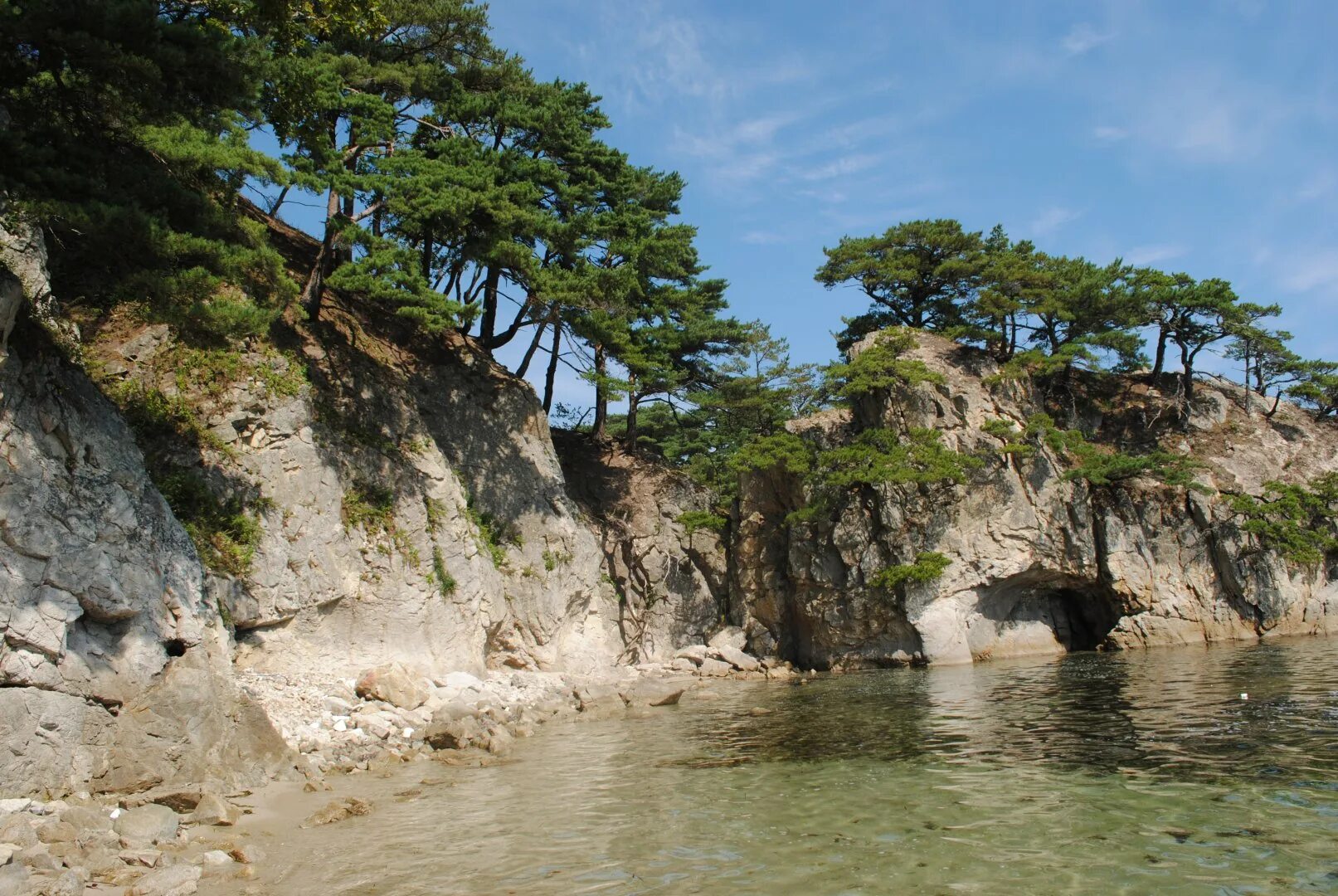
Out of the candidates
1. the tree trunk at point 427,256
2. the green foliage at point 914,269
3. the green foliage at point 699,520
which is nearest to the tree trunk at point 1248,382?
the green foliage at point 914,269

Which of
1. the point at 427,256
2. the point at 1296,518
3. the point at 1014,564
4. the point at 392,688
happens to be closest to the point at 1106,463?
the point at 1014,564

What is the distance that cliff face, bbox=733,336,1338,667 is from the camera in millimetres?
27672

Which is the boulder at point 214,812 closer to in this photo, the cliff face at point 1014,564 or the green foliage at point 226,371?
the green foliage at point 226,371

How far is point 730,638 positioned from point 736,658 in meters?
3.46

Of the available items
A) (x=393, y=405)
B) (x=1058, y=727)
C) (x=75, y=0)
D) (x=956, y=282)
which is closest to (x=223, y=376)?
(x=393, y=405)

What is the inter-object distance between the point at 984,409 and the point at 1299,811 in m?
24.0

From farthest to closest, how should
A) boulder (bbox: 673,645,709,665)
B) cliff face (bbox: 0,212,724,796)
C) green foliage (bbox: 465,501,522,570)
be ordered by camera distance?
boulder (bbox: 673,645,709,665)
green foliage (bbox: 465,501,522,570)
cliff face (bbox: 0,212,724,796)

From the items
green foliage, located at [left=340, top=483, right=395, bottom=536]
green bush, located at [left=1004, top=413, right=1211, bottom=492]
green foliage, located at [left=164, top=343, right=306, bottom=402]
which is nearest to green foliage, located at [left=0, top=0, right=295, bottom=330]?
green foliage, located at [left=164, top=343, right=306, bottom=402]

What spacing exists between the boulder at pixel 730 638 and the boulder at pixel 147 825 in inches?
920

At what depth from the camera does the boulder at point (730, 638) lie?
30.3 meters

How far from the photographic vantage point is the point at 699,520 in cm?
3112

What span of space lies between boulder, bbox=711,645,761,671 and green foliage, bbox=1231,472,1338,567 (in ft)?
56.8

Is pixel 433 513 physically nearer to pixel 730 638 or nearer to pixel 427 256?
pixel 427 256

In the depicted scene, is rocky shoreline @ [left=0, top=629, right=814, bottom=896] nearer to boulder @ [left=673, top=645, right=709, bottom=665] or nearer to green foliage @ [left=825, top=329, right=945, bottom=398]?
boulder @ [left=673, top=645, right=709, bottom=665]
